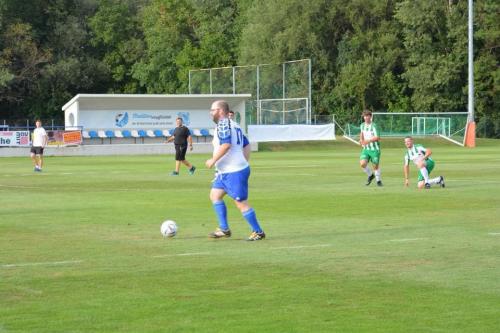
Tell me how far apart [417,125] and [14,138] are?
26.9m

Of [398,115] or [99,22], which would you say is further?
[99,22]

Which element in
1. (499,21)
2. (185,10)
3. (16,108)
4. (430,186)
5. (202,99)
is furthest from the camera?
(185,10)

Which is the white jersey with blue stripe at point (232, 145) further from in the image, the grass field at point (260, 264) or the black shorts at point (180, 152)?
the black shorts at point (180, 152)

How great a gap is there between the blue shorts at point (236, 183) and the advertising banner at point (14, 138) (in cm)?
4002

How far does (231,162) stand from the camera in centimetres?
1377

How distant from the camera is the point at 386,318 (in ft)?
28.0

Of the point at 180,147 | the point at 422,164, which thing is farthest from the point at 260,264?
the point at 180,147

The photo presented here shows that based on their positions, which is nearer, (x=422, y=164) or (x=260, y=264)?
(x=260, y=264)

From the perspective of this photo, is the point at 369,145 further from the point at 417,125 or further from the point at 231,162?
the point at 417,125

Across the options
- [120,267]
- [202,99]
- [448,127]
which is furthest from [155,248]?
[448,127]

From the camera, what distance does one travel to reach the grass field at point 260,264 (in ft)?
28.1

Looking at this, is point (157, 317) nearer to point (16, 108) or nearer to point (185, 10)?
point (16, 108)

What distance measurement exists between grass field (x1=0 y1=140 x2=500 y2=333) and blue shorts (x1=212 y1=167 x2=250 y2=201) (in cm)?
64

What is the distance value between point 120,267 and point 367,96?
70374 millimetres
